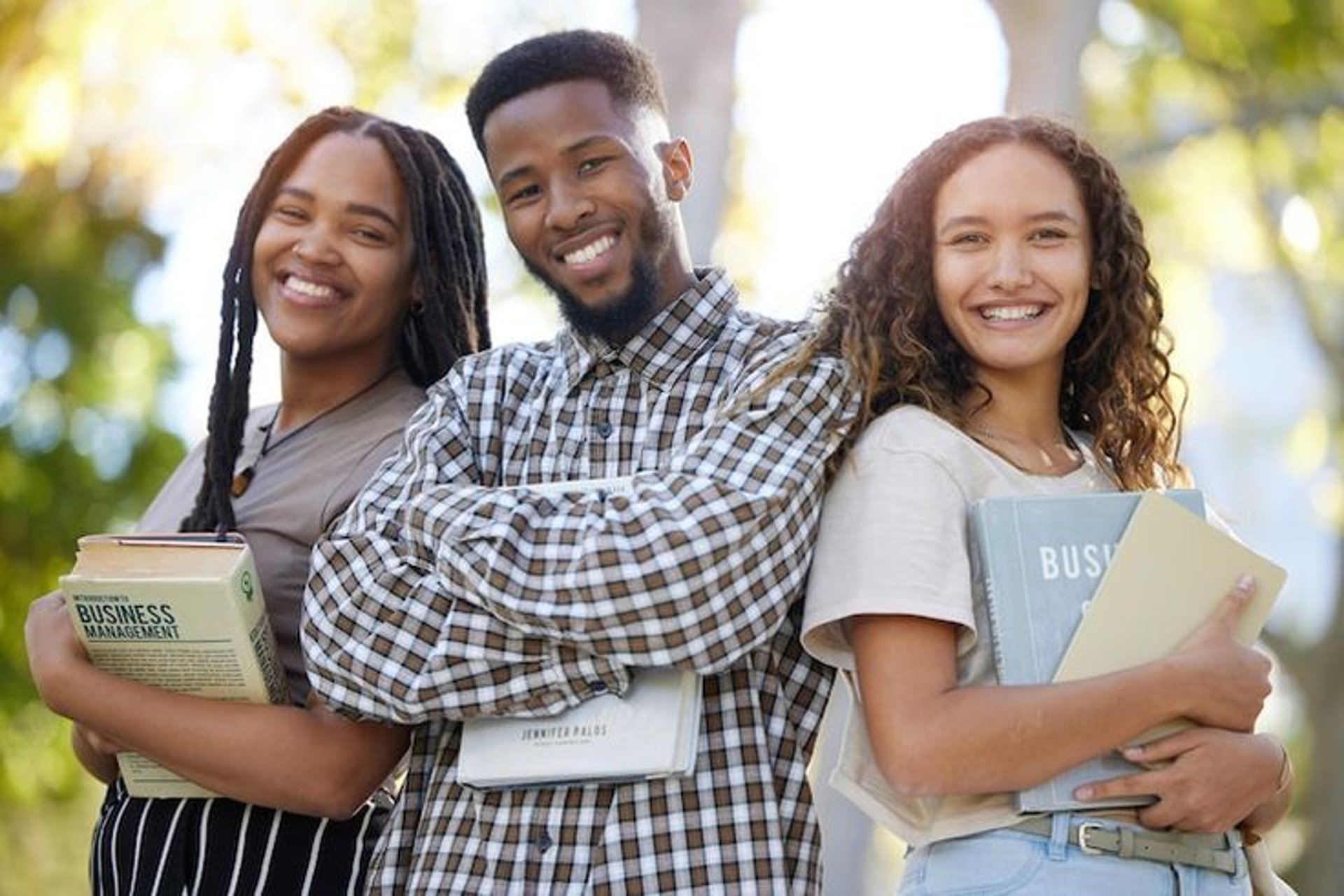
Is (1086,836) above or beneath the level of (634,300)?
beneath

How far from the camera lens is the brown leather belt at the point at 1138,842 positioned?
2.58 metres

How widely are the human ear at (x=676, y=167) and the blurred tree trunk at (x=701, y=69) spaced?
2.73m

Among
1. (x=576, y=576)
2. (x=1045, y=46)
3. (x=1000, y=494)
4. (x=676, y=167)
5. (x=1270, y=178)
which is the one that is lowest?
(x=576, y=576)

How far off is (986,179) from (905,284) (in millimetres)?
193

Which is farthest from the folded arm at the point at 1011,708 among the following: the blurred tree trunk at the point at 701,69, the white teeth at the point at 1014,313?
the blurred tree trunk at the point at 701,69

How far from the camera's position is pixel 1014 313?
2.87m

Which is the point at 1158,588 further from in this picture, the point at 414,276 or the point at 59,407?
the point at 59,407

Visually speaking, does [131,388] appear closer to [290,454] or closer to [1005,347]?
[290,454]

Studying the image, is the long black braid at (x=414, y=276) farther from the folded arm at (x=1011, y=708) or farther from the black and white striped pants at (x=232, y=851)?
the folded arm at (x=1011, y=708)

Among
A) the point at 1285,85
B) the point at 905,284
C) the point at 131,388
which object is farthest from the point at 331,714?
the point at 1285,85

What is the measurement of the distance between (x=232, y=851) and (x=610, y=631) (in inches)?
31.4

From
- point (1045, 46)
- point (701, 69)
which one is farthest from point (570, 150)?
point (1045, 46)

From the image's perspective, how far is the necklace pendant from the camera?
3370mm

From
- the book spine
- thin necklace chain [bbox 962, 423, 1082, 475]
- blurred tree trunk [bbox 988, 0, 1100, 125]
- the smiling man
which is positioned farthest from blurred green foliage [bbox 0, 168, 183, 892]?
the book spine
